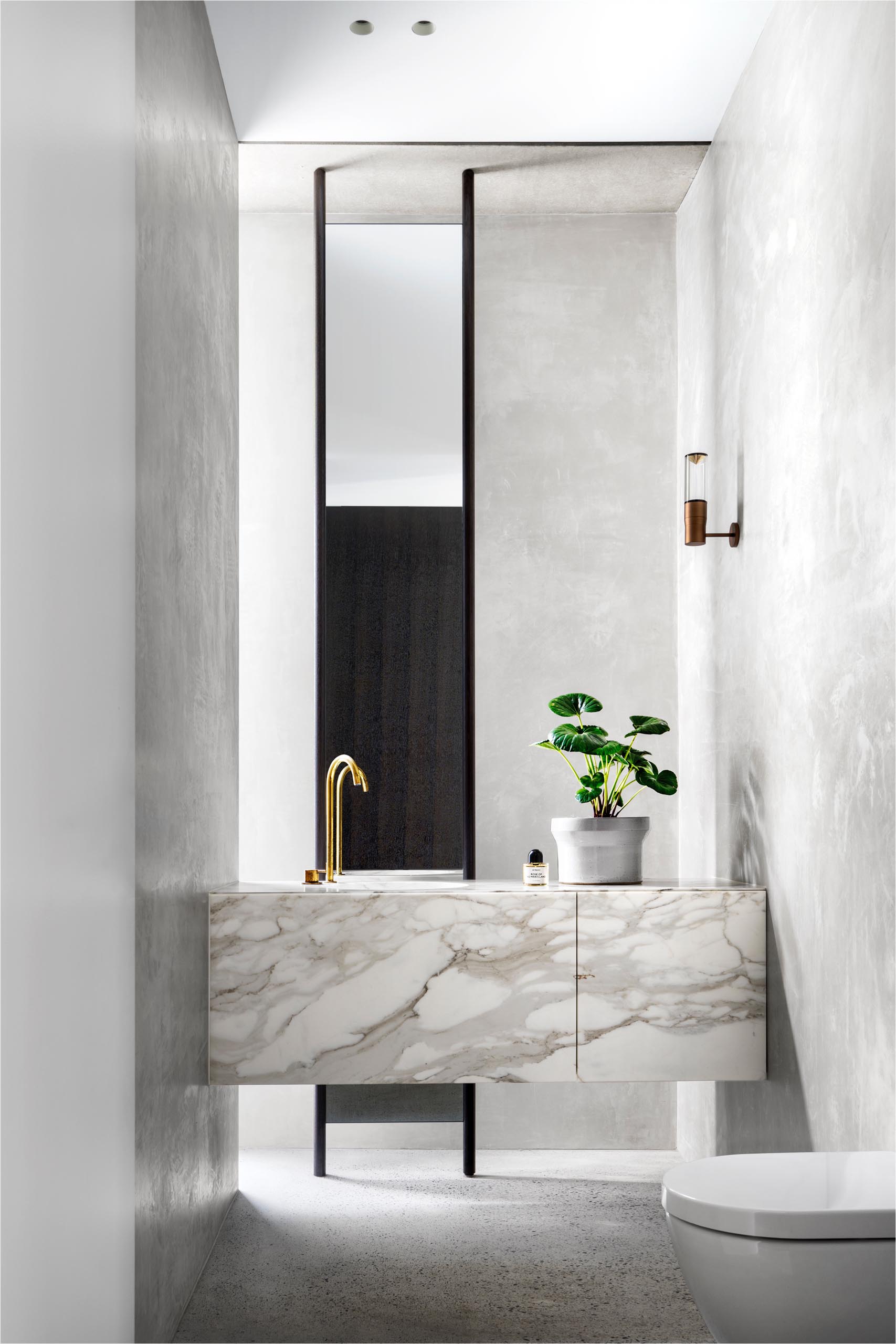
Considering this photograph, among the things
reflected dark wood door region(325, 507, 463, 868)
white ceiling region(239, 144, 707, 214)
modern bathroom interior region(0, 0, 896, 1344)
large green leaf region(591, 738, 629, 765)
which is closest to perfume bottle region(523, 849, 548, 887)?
modern bathroom interior region(0, 0, 896, 1344)

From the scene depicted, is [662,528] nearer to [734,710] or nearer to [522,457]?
[522,457]

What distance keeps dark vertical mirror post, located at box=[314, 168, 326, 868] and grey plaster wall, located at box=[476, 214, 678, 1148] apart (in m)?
0.44

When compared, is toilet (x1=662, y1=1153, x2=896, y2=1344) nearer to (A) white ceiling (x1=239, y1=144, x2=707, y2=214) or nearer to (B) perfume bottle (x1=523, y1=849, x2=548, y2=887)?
(B) perfume bottle (x1=523, y1=849, x2=548, y2=887)

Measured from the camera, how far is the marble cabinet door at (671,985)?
242 centimetres

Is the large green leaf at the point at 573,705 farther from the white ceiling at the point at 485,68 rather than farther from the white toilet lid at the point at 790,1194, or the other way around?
the white ceiling at the point at 485,68

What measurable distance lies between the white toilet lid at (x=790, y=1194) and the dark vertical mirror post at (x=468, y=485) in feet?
5.09

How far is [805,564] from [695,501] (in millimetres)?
608

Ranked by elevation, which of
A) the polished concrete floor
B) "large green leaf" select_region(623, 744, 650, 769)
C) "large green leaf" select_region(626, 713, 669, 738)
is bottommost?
the polished concrete floor

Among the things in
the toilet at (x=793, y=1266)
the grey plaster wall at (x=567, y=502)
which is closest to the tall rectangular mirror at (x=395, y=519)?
the grey plaster wall at (x=567, y=502)

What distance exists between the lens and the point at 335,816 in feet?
9.12

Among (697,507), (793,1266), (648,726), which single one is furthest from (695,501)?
(793,1266)

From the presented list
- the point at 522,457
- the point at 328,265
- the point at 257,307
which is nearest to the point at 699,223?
the point at 522,457

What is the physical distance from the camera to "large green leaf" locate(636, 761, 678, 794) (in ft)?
8.48

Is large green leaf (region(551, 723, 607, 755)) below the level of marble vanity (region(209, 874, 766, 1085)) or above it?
above
